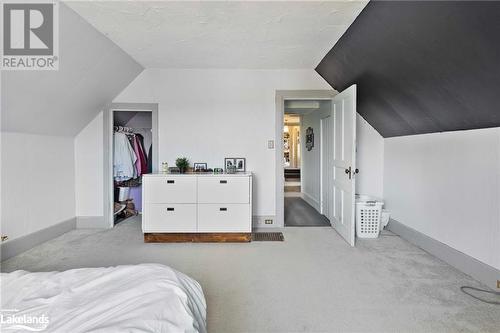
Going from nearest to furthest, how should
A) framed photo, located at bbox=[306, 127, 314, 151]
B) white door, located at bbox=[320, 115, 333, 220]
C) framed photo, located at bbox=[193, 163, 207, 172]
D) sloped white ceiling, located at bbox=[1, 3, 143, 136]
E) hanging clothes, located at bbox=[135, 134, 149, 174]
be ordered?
sloped white ceiling, located at bbox=[1, 3, 143, 136] < framed photo, located at bbox=[193, 163, 207, 172] < white door, located at bbox=[320, 115, 333, 220] < hanging clothes, located at bbox=[135, 134, 149, 174] < framed photo, located at bbox=[306, 127, 314, 151]

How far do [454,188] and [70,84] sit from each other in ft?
14.3

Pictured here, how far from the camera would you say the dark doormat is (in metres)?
3.62

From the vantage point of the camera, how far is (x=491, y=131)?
2379 millimetres

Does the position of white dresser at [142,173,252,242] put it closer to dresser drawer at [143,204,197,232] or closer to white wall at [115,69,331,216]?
dresser drawer at [143,204,197,232]

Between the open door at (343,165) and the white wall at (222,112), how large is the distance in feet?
2.28

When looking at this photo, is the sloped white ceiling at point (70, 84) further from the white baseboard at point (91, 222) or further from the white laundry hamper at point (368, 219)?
the white laundry hamper at point (368, 219)

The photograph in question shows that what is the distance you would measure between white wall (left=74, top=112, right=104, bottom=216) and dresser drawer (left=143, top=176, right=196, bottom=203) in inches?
44.3

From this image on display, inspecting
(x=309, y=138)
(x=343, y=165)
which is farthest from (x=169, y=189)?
(x=309, y=138)

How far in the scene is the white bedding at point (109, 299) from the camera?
3.01 ft

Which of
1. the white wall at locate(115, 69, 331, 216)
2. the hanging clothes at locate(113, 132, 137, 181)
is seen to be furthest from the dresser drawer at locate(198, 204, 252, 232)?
the hanging clothes at locate(113, 132, 137, 181)

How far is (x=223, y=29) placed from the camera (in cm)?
290

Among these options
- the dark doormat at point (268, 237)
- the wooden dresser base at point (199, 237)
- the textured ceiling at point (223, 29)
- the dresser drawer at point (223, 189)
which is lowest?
the dark doormat at point (268, 237)

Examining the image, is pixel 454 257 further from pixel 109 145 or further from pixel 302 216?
pixel 109 145

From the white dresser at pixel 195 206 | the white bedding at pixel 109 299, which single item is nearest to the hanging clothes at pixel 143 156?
the white dresser at pixel 195 206
